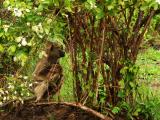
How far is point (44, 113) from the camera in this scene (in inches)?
250

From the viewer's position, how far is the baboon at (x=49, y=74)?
6.28 m

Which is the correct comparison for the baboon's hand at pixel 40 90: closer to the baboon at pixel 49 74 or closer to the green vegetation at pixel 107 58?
the baboon at pixel 49 74

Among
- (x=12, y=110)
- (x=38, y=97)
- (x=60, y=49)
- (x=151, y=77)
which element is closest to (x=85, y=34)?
(x=60, y=49)

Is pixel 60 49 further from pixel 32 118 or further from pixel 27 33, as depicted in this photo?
pixel 27 33

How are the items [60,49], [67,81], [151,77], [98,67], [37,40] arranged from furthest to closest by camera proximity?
[151,77]
[67,81]
[60,49]
[98,67]
[37,40]

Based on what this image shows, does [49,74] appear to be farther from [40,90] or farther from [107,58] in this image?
[107,58]

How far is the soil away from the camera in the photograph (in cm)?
603

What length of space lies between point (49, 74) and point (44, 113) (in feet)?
1.75

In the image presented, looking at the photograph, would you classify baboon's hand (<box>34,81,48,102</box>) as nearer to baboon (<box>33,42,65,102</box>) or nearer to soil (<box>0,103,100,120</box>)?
baboon (<box>33,42,65,102</box>)

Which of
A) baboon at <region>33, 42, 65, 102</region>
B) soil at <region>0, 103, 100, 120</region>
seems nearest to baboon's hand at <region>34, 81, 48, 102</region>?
baboon at <region>33, 42, 65, 102</region>

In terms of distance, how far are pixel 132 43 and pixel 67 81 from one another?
199 centimetres

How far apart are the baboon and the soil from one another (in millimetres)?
174

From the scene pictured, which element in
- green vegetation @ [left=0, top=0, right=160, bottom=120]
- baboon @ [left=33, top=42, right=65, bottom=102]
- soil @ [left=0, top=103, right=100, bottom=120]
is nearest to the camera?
green vegetation @ [left=0, top=0, right=160, bottom=120]

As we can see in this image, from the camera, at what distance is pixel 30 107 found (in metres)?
6.51
